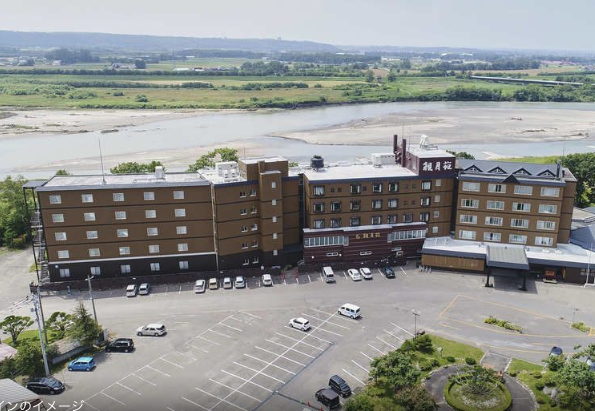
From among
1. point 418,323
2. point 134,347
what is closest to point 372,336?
point 418,323

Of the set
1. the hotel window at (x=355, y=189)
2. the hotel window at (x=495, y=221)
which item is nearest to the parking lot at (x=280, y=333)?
the hotel window at (x=495, y=221)

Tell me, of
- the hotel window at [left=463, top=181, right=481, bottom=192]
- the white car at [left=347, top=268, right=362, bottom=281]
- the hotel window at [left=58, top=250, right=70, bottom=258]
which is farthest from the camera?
the hotel window at [left=463, top=181, right=481, bottom=192]

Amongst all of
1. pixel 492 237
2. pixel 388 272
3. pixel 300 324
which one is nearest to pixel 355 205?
pixel 388 272

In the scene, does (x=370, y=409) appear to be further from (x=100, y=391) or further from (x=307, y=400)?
(x=100, y=391)

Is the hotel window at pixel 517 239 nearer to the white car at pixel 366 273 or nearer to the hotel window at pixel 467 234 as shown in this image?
the hotel window at pixel 467 234

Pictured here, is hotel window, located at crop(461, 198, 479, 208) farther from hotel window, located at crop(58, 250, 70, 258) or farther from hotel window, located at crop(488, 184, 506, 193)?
hotel window, located at crop(58, 250, 70, 258)

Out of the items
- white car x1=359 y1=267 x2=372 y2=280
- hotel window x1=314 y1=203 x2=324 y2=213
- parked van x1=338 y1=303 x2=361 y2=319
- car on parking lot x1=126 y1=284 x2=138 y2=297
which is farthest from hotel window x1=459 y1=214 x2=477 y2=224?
car on parking lot x1=126 y1=284 x2=138 y2=297
